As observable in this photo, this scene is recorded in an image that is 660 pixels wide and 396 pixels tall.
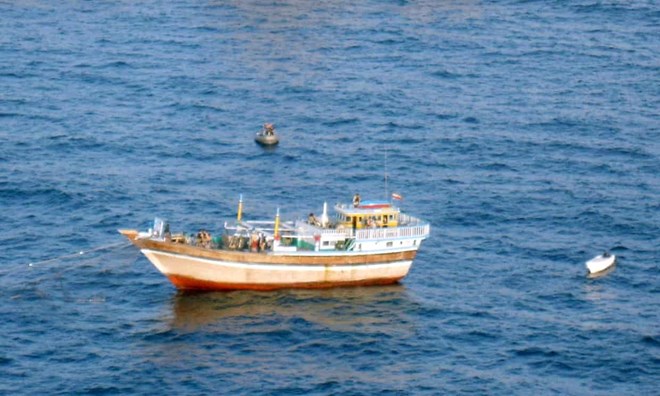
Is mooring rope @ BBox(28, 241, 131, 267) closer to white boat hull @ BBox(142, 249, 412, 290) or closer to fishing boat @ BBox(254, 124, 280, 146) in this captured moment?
white boat hull @ BBox(142, 249, 412, 290)

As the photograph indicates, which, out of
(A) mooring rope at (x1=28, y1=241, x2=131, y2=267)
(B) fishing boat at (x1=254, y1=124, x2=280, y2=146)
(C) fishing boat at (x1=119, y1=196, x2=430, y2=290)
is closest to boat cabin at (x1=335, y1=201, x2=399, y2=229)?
(C) fishing boat at (x1=119, y1=196, x2=430, y2=290)

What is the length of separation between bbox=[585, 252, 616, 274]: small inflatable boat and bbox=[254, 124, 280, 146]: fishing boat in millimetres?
47061

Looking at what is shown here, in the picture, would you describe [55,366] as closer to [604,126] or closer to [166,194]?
[166,194]

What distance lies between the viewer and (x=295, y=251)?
5650 inches

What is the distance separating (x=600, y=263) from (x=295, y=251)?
92.2 feet

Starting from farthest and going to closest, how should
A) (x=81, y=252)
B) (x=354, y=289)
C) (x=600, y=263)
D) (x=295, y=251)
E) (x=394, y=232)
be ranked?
(x=81, y=252)
(x=600, y=263)
(x=354, y=289)
(x=394, y=232)
(x=295, y=251)

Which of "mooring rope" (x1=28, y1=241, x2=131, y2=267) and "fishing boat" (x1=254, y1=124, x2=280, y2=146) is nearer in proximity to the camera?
"mooring rope" (x1=28, y1=241, x2=131, y2=267)

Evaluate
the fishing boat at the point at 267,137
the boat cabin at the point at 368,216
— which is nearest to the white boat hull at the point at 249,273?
the boat cabin at the point at 368,216

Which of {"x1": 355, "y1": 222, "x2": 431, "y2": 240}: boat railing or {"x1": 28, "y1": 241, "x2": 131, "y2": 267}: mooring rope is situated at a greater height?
{"x1": 355, "y1": 222, "x2": 431, "y2": 240}: boat railing

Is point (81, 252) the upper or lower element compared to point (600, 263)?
lower

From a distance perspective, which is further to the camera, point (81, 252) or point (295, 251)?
point (81, 252)

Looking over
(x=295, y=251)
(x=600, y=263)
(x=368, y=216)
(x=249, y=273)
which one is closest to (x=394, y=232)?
(x=368, y=216)

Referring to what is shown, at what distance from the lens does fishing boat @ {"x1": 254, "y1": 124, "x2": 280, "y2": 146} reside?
18588 centimetres

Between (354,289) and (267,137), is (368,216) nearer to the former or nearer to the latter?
(354,289)
